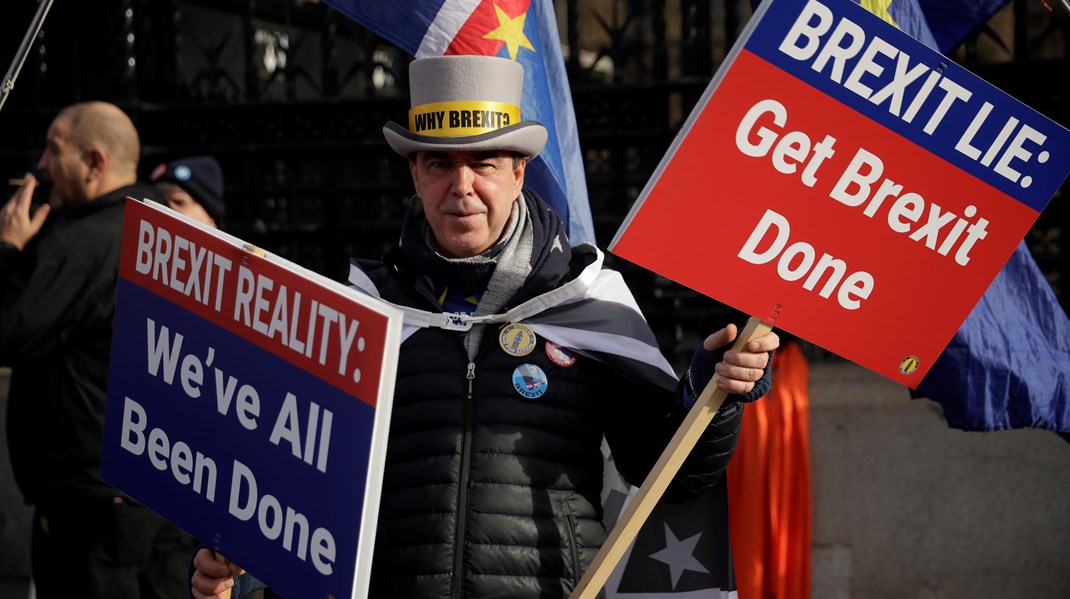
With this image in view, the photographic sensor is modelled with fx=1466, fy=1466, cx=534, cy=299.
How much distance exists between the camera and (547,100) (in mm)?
4746

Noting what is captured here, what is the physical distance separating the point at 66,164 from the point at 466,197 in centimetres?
231

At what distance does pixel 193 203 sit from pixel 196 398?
266 cm

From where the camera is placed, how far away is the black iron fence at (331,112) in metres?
6.26

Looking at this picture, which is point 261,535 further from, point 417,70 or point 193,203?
point 193,203

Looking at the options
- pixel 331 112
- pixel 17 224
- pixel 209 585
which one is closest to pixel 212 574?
pixel 209 585

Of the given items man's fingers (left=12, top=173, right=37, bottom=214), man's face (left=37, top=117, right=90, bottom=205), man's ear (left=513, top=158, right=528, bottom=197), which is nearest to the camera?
man's ear (left=513, top=158, right=528, bottom=197)

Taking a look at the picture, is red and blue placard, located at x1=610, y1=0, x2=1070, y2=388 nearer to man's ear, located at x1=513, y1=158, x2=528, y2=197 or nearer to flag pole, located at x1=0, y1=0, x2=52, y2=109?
man's ear, located at x1=513, y1=158, x2=528, y2=197

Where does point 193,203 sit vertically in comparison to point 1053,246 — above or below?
below

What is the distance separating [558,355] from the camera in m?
3.34

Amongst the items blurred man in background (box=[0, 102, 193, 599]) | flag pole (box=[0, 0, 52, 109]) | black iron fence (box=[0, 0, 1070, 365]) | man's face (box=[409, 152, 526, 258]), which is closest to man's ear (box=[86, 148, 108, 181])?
blurred man in background (box=[0, 102, 193, 599])

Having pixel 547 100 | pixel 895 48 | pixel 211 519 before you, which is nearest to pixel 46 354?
pixel 547 100

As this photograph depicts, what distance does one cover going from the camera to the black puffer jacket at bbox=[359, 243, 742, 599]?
10.5 ft

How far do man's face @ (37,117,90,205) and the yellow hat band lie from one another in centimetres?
208

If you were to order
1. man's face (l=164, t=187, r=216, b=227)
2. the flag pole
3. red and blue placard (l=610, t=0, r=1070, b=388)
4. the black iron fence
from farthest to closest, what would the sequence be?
the black iron fence
man's face (l=164, t=187, r=216, b=227)
the flag pole
red and blue placard (l=610, t=0, r=1070, b=388)
